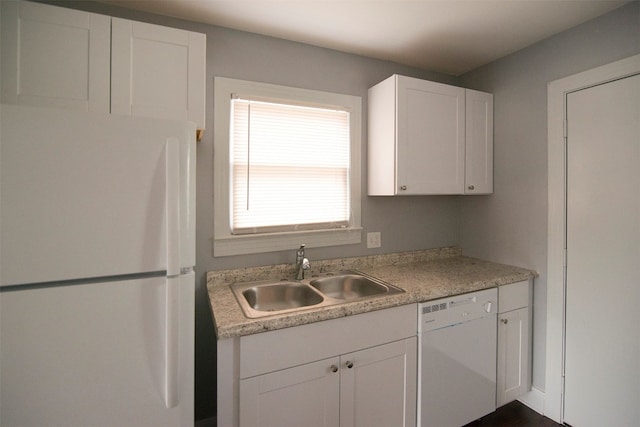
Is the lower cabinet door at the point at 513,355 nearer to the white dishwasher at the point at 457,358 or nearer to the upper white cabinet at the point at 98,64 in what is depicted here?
the white dishwasher at the point at 457,358

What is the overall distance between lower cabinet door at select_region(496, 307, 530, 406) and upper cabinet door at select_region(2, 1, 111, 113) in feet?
8.07

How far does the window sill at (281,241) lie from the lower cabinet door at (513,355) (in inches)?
42.0

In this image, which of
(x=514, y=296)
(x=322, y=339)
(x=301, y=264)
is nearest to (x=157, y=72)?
(x=301, y=264)

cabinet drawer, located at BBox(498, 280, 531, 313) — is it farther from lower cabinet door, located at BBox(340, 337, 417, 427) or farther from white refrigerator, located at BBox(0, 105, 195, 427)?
white refrigerator, located at BBox(0, 105, 195, 427)

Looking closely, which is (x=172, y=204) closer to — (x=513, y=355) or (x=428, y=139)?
(x=428, y=139)

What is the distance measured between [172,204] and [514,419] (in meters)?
2.40

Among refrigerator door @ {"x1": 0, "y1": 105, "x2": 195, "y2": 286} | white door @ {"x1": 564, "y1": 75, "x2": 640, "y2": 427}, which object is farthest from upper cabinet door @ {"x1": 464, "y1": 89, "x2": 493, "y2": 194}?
refrigerator door @ {"x1": 0, "y1": 105, "x2": 195, "y2": 286}

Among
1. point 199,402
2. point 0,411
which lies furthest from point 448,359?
Answer: point 0,411

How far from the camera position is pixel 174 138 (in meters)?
1.00

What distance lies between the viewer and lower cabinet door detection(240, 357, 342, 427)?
1.25m

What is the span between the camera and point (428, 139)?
200 cm

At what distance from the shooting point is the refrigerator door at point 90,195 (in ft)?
2.80

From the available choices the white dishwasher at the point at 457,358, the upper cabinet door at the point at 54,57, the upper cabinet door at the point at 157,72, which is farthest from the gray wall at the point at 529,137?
the upper cabinet door at the point at 54,57

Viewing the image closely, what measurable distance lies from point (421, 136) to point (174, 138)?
1.52 meters
